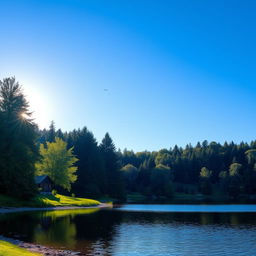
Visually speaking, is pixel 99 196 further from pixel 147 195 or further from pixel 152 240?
pixel 152 240

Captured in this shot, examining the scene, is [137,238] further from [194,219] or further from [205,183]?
[205,183]

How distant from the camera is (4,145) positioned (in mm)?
63594

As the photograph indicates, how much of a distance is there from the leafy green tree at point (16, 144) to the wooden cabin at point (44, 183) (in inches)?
534

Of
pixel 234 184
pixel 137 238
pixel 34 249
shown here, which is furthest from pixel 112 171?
pixel 34 249

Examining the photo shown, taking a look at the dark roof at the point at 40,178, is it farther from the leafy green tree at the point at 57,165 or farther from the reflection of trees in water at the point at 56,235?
the reflection of trees in water at the point at 56,235

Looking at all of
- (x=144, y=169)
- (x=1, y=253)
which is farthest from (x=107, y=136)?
(x=1, y=253)

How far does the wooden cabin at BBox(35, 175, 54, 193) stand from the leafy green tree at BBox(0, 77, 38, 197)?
13557 millimetres

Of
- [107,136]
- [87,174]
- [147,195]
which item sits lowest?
[147,195]

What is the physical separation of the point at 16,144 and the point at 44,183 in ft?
67.3

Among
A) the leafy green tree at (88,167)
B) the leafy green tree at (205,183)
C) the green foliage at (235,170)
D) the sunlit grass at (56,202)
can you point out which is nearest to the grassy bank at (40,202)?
the sunlit grass at (56,202)

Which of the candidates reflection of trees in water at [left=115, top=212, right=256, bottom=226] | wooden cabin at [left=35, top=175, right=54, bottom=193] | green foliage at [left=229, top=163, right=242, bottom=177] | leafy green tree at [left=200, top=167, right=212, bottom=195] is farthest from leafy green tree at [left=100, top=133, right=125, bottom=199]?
green foliage at [left=229, top=163, right=242, bottom=177]

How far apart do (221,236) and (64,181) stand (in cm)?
5988

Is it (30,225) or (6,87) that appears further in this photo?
(6,87)

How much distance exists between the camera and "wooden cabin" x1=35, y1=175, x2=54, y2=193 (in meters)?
79.8
